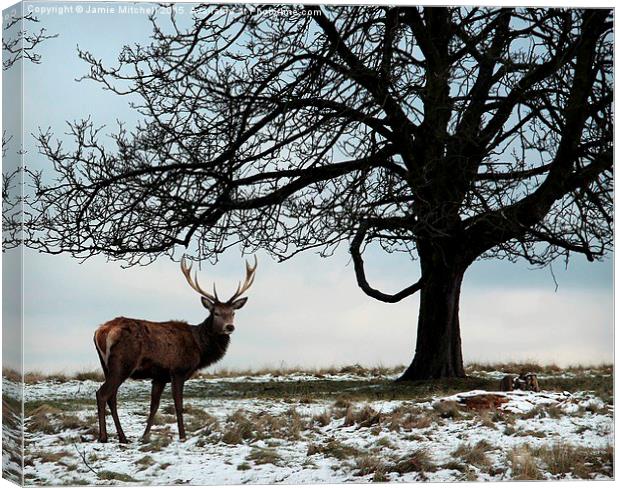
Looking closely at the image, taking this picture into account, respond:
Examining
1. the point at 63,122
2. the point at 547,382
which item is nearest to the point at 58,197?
the point at 63,122

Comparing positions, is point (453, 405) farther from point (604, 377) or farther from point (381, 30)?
point (381, 30)

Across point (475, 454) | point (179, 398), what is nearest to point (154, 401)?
point (179, 398)

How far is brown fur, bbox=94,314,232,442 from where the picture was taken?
8.07 m

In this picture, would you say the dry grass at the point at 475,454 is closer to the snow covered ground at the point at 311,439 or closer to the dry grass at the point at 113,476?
the snow covered ground at the point at 311,439

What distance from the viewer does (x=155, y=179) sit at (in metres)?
8.23

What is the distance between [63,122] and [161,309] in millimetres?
1439

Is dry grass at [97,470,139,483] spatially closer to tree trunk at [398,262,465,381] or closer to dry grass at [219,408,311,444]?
dry grass at [219,408,311,444]

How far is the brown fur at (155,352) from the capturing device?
26.5 ft

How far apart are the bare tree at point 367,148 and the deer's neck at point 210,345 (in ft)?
1.96

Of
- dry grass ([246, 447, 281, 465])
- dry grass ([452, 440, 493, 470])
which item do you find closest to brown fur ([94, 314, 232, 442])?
dry grass ([246, 447, 281, 465])

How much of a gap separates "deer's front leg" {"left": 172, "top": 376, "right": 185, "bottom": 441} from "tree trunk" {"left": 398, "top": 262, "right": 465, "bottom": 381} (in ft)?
5.32

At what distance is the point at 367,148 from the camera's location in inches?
336

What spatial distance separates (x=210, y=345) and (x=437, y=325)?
1.66 meters

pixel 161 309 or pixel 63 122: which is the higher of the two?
pixel 63 122
